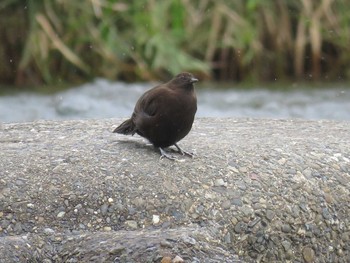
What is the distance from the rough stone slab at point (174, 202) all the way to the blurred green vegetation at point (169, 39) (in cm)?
577

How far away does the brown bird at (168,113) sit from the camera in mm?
5707

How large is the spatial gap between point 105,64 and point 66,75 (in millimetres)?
504

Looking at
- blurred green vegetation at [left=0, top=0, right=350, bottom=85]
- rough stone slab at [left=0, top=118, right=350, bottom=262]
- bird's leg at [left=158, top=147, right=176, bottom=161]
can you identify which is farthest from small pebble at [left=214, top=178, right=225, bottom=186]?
blurred green vegetation at [left=0, top=0, right=350, bottom=85]

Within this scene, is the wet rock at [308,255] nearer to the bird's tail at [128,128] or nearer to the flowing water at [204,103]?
the bird's tail at [128,128]

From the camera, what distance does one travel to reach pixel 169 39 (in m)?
12.0

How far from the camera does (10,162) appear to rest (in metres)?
5.75

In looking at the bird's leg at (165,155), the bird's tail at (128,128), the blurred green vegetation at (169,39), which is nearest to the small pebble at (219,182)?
the bird's leg at (165,155)

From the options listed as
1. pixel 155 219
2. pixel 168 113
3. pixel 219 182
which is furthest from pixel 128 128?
pixel 155 219

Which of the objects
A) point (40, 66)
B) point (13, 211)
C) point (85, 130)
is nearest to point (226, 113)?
point (40, 66)

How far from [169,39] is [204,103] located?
109cm

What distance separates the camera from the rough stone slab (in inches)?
199

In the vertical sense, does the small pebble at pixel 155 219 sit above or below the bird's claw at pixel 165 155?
below

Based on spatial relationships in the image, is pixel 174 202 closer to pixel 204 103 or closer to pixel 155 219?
pixel 155 219

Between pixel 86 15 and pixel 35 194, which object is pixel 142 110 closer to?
pixel 35 194
